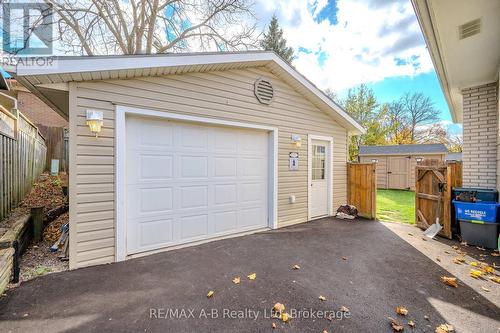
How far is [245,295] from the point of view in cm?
241

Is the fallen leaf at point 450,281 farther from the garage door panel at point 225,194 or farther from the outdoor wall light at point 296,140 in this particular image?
the outdoor wall light at point 296,140

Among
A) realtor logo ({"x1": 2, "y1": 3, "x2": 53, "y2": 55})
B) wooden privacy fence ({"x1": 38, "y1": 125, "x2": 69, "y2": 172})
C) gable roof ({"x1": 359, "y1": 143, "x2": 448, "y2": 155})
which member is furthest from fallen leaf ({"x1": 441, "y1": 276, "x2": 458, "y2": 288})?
gable roof ({"x1": 359, "y1": 143, "x2": 448, "y2": 155})

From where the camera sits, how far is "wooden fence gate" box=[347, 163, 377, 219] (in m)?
5.95

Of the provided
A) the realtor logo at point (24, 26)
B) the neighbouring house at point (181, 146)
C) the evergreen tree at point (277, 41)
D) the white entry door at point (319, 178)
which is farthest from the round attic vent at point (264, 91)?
the evergreen tree at point (277, 41)

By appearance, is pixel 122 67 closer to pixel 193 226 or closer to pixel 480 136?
pixel 193 226

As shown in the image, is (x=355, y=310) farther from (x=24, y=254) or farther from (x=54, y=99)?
(x=54, y=99)

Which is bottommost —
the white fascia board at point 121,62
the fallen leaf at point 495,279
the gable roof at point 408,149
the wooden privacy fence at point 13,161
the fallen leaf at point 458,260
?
the fallen leaf at point 458,260

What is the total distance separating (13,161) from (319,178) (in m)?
6.75

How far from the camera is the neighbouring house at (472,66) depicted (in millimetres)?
2803

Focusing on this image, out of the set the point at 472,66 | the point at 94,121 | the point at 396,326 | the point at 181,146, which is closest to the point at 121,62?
the point at 94,121

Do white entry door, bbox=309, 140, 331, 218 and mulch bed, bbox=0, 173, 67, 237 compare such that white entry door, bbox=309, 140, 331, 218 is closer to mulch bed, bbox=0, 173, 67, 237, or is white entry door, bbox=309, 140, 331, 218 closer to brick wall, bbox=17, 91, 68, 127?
mulch bed, bbox=0, 173, 67, 237

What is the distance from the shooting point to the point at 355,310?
2.15m

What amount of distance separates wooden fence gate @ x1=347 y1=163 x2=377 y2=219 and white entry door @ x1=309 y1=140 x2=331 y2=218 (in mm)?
851

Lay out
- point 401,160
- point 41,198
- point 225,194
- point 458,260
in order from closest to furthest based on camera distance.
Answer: point 458,260 < point 225,194 < point 41,198 < point 401,160
